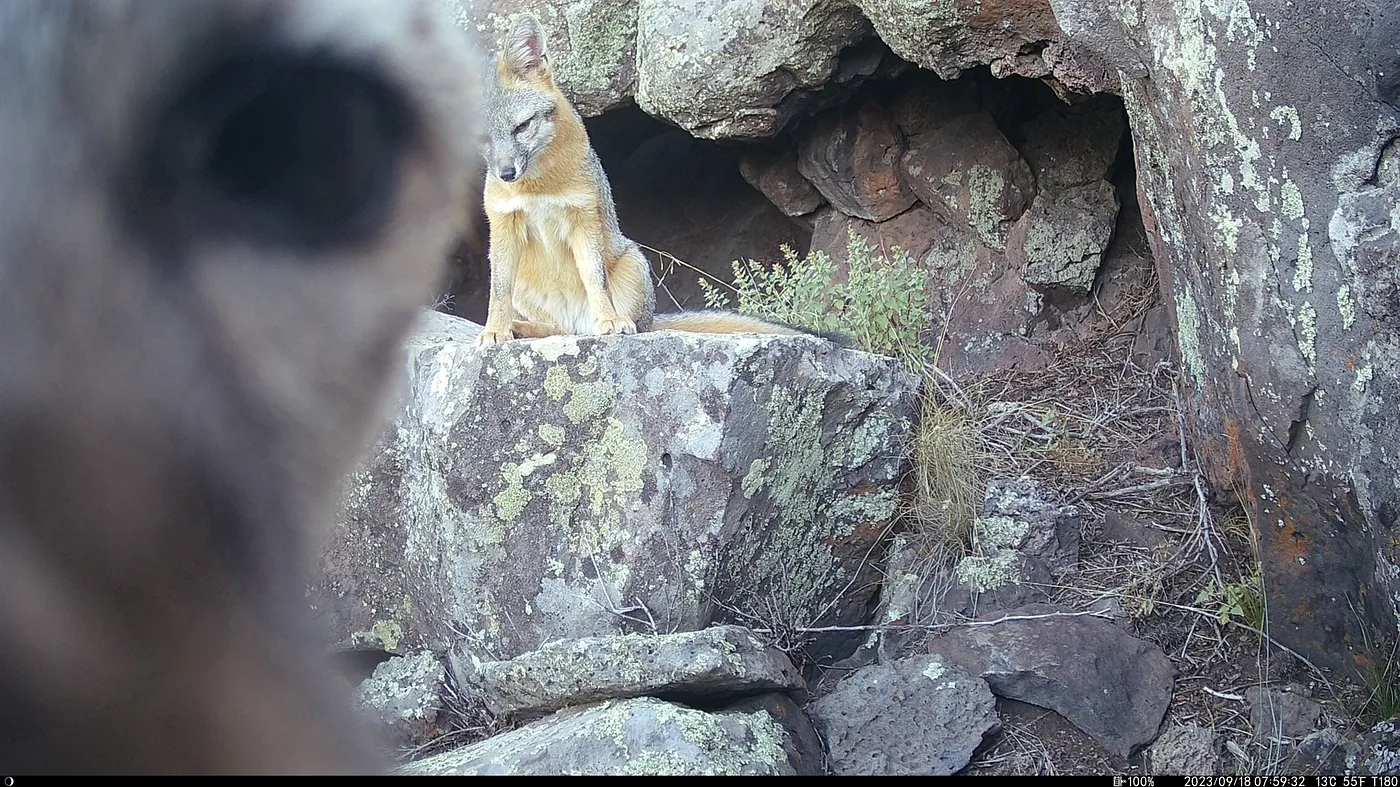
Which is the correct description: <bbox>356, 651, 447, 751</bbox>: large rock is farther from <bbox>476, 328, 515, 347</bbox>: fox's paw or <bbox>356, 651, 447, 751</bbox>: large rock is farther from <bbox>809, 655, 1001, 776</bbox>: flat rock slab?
<bbox>809, 655, 1001, 776</bbox>: flat rock slab

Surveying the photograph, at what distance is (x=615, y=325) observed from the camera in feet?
12.0

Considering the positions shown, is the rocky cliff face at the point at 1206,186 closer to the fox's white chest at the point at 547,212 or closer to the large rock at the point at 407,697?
the fox's white chest at the point at 547,212

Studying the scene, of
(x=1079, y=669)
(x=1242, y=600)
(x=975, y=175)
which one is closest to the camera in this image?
(x=1079, y=669)

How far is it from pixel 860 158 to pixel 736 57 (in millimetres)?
905

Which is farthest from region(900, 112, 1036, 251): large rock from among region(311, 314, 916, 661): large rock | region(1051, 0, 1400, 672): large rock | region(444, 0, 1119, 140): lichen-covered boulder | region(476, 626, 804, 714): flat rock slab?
region(476, 626, 804, 714): flat rock slab

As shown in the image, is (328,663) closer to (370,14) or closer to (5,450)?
(5,450)

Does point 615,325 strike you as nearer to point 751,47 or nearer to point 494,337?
point 494,337

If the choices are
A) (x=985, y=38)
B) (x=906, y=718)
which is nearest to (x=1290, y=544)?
(x=906, y=718)

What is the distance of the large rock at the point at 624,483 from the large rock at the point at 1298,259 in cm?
108

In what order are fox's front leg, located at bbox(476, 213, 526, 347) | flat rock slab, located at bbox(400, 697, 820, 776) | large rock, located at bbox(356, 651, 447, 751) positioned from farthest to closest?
fox's front leg, located at bbox(476, 213, 526, 347) → large rock, located at bbox(356, 651, 447, 751) → flat rock slab, located at bbox(400, 697, 820, 776)

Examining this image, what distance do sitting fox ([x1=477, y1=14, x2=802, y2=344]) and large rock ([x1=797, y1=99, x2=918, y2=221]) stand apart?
4.63ft

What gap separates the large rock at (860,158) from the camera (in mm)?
5145

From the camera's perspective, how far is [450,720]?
3160 mm

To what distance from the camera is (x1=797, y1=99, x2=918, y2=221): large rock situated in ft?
16.9
